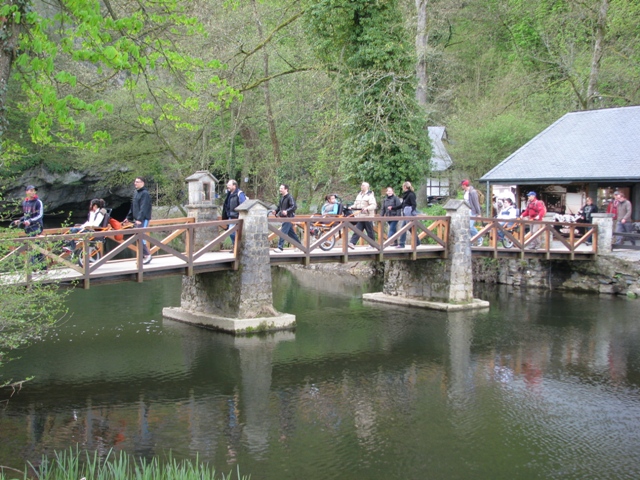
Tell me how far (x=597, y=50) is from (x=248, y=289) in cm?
2005

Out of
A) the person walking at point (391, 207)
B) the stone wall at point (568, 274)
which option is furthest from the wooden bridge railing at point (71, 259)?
the stone wall at point (568, 274)

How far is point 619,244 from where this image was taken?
19.5 m

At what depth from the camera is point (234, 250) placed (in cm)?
1385

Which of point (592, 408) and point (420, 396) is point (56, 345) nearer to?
point (420, 396)

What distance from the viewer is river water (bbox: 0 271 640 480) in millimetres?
8102

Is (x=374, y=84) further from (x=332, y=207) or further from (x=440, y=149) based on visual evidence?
(x=440, y=149)

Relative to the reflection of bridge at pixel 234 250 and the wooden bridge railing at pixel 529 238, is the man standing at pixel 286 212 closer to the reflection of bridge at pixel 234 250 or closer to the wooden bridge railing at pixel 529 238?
the reflection of bridge at pixel 234 250

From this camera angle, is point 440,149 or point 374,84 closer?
point 374,84

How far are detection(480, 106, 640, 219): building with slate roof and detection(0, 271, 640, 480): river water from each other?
6.05 meters

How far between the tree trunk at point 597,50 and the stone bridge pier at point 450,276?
14426 millimetres

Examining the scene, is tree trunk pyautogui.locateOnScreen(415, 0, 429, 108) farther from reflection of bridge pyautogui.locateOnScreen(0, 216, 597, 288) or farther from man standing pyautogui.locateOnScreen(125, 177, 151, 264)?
man standing pyautogui.locateOnScreen(125, 177, 151, 264)

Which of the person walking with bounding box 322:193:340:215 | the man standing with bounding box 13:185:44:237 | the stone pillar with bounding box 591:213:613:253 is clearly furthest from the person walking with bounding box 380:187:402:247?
the man standing with bounding box 13:185:44:237

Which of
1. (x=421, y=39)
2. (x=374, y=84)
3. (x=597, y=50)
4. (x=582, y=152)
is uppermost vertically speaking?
(x=597, y=50)

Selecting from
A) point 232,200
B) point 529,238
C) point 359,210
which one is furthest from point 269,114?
point 232,200
